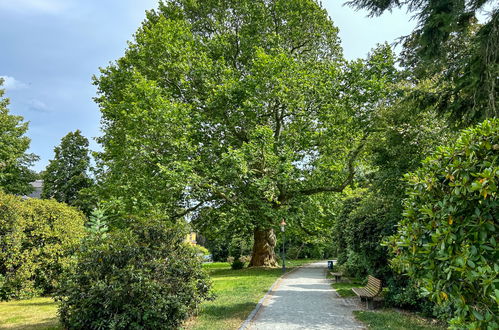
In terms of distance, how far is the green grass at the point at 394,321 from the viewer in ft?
21.2

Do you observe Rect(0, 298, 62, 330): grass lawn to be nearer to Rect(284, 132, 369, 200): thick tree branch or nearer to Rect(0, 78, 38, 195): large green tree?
Rect(284, 132, 369, 200): thick tree branch

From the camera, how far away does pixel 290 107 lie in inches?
629

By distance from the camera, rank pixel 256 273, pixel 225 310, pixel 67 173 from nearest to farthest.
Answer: pixel 225 310, pixel 256 273, pixel 67 173

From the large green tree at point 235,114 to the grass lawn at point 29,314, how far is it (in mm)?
4511

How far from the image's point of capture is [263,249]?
2255 cm

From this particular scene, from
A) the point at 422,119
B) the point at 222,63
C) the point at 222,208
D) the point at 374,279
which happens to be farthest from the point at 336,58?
the point at 374,279

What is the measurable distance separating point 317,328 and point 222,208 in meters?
12.3

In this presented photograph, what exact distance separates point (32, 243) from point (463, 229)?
13.7 m

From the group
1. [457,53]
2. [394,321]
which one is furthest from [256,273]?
[457,53]

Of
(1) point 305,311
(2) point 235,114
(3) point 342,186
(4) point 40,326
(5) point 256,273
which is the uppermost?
(2) point 235,114

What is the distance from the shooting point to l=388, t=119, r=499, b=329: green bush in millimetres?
2520

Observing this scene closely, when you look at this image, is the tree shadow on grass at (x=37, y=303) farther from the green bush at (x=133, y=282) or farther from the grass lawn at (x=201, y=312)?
the green bush at (x=133, y=282)

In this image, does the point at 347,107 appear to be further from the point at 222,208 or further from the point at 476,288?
the point at 476,288

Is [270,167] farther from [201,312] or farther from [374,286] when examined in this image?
[201,312]
